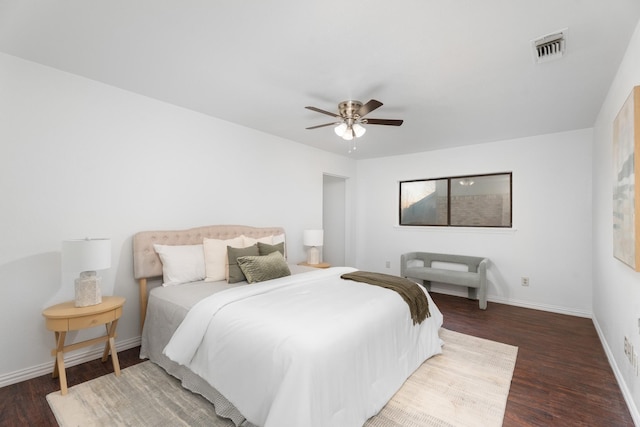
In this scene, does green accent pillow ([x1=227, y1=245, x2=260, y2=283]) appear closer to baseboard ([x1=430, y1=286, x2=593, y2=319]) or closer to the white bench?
the white bench

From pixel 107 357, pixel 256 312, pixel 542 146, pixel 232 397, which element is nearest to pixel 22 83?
pixel 107 357

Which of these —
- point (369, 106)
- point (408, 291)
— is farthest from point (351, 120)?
point (408, 291)

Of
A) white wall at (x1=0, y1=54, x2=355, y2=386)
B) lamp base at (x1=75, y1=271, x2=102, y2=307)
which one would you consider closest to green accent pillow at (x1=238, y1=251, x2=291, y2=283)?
white wall at (x1=0, y1=54, x2=355, y2=386)

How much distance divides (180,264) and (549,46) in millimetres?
3540

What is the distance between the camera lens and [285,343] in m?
1.62

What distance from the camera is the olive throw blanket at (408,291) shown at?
8.39ft

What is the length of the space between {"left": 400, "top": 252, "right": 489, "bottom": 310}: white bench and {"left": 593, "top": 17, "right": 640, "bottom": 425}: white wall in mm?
1200

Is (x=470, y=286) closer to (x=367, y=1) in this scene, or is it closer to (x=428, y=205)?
(x=428, y=205)

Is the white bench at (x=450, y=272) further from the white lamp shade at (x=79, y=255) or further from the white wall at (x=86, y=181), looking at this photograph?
the white lamp shade at (x=79, y=255)

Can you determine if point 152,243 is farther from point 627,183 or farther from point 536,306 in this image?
point 536,306

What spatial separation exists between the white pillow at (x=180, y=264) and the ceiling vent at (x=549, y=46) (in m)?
3.37

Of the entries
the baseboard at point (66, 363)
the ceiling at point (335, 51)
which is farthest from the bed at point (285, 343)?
the ceiling at point (335, 51)

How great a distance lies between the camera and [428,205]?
17.8 ft

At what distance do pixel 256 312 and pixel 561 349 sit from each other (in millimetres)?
3087
